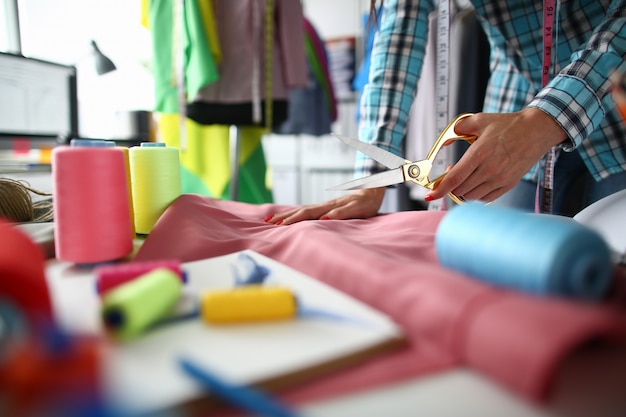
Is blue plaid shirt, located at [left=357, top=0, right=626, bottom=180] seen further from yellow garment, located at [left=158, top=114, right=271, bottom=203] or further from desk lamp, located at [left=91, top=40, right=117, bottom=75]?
desk lamp, located at [left=91, top=40, right=117, bottom=75]

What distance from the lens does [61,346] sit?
0.26m

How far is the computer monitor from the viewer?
4.53 ft

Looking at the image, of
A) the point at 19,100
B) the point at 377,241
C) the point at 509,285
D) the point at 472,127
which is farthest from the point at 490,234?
the point at 19,100

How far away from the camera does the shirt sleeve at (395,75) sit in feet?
3.09

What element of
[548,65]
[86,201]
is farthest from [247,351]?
[548,65]

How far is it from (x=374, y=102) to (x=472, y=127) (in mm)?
359

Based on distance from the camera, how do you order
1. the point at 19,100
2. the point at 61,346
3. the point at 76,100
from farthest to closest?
the point at 76,100
the point at 19,100
the point at 61,346

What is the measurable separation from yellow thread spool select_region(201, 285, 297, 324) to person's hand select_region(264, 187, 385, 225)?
385 millimetres

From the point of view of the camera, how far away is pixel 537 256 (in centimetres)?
32

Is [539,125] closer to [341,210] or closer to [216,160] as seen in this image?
[341,210]

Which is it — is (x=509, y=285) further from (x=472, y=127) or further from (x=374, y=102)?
(x=374, y=102)

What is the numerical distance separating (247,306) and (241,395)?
0.09 meters

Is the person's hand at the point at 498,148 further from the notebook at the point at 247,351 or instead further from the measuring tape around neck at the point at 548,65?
the notebook at the point at 247,351

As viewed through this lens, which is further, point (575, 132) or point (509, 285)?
point (575, 132)
